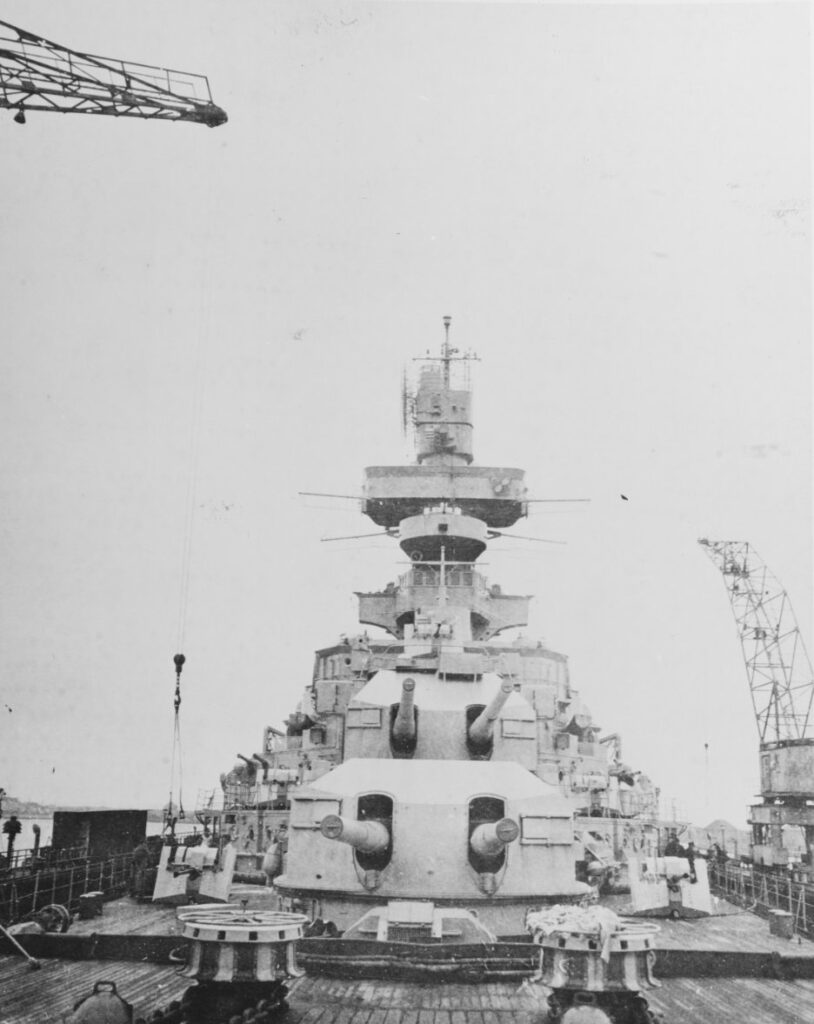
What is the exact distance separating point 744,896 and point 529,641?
220 inches

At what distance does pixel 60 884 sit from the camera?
41.8 feet

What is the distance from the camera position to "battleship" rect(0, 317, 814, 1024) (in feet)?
18.3

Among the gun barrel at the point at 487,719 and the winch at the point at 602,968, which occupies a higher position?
the gun barrel at the point at 487,719

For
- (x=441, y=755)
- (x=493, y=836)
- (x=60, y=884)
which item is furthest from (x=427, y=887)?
(x=60, y=884)

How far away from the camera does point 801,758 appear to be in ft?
82.8

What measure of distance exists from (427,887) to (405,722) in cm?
170

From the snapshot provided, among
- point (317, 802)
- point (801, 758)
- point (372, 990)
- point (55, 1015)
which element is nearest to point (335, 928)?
point (317, 802)

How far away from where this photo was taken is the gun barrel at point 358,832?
789 centimetres

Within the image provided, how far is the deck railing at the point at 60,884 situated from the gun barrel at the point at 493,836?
463 cm

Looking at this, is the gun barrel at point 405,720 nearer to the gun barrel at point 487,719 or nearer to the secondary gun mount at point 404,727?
the secondary gun mount at point 404,727

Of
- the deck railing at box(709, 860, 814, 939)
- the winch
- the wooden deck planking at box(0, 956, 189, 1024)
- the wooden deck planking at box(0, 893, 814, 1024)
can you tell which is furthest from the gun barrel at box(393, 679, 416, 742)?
the deck railing at box(709, 860, 814, 939)

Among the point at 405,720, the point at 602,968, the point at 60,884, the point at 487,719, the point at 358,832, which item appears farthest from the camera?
the point at 60,884

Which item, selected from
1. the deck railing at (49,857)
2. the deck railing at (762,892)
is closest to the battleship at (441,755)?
the deck railing at (762,892)

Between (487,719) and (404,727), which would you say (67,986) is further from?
(487,719)
